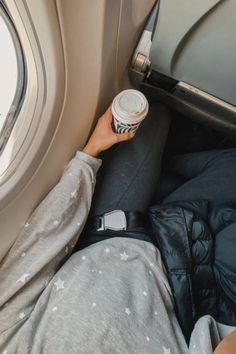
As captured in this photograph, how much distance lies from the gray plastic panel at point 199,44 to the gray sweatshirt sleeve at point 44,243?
12.8 inches

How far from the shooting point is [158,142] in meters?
1.00

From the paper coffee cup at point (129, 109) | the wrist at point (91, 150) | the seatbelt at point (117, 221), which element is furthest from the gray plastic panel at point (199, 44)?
the seatbelt at point (117, 221)

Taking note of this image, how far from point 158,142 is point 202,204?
0.67 ft

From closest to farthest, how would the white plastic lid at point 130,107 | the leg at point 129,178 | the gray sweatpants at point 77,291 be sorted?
the gray sweatpants at point 77,291 → the white plastic lid at point 130,107 → the leg at point 129,178

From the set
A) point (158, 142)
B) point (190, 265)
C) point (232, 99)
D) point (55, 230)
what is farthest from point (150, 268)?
point (232, 99)

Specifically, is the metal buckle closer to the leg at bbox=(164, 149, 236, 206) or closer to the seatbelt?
the seatbelt

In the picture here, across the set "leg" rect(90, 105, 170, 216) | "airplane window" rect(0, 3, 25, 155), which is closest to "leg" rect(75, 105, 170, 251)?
"leg" rect(90, 105, 170, 216)

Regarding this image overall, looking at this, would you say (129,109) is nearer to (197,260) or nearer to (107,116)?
(107,116)

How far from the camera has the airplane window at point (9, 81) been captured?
68 cm

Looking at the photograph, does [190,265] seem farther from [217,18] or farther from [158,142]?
[217,18]

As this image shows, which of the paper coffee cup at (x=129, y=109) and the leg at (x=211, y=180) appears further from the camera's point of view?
the leg at (x=211, y=180)

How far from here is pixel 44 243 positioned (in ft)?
2.51

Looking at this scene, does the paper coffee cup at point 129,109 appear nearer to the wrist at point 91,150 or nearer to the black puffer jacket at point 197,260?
the wrist at point 91,150

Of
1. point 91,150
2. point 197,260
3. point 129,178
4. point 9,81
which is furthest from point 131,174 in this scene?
point 9,81
